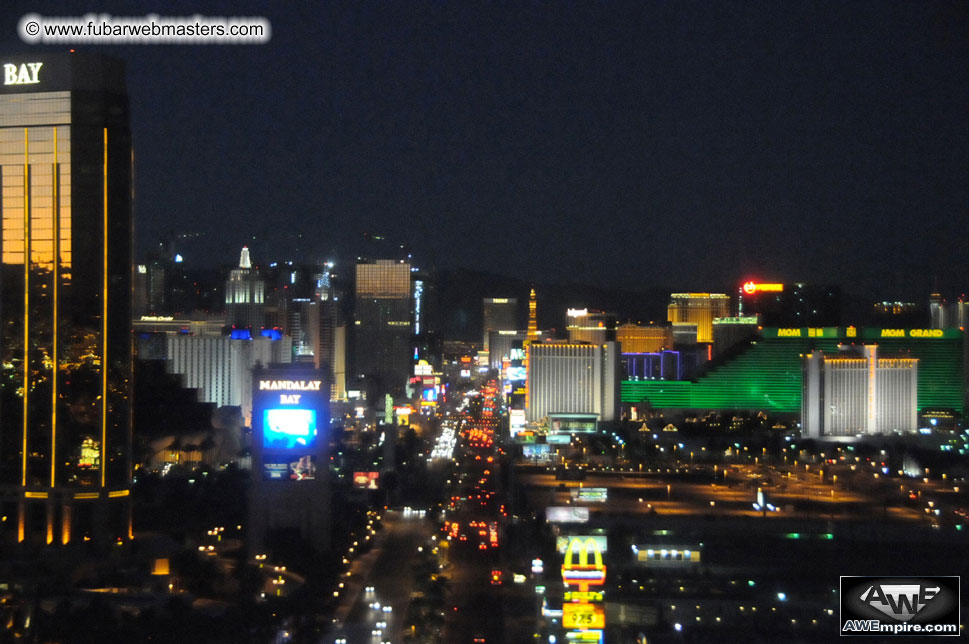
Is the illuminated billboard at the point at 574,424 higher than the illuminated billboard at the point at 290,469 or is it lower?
lower

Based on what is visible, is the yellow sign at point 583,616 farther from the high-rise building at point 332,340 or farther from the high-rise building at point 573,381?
the high-rise building at point 332,340

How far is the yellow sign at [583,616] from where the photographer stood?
36.7 feet

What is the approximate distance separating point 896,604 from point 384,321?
1833 inches

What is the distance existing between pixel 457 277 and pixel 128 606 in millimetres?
69597

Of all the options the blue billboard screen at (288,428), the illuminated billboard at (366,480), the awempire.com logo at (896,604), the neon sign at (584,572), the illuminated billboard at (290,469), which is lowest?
the illuminated billboard at (366,480)

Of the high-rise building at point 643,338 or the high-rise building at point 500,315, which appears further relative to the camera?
the high-rise building at point 500,315

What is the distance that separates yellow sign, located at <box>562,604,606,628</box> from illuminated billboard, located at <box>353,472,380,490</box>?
10397 mm

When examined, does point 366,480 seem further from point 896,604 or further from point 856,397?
point 856,397

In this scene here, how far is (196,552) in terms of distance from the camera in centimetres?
1588

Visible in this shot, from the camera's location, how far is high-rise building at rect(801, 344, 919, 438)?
33344 millimetres

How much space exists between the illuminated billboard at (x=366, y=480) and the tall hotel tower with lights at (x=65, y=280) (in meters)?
4.88

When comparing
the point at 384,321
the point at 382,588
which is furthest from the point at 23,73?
the point at 384,321

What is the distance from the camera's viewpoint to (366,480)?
73.3 feet

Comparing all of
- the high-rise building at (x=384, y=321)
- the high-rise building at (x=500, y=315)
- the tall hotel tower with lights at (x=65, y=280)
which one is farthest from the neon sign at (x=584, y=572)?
the high-rise building at (x=500, y=315)
